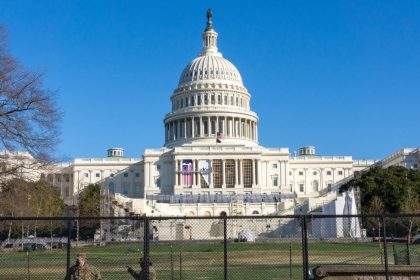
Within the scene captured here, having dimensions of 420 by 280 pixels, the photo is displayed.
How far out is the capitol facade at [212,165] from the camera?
Result: 12594 centimetres

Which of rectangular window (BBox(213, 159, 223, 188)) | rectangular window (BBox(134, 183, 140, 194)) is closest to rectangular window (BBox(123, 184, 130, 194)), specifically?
rectangular window (BBox(134, 183, 140, 194))

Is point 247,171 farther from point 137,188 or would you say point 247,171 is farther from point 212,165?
point 137,188

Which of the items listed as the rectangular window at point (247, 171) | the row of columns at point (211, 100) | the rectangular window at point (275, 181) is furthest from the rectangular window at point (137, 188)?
the rectangular window at point (275, 181)

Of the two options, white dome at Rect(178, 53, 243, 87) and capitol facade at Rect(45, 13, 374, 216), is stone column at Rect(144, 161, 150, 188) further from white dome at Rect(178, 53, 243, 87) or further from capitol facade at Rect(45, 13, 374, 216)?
white dome at Rect(178, 53, 243, 87)

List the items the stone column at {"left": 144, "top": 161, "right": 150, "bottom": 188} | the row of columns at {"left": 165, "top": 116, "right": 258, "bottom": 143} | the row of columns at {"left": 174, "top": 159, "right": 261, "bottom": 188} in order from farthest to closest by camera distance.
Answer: the row of columns at {"left": 165, "top": 116, "right": 258, "bottom": 143} < the stone column at {"left": 144, "top": 161, "right": 150, "bottom": 188} < the row of columns at {"left": 174, "top": 159, "right": 261, "bottom": 188}

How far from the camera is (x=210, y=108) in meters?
151

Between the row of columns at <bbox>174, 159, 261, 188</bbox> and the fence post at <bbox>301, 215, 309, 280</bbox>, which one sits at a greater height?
the row of columns at <bbox>174, 159, 261, 188</bbox>

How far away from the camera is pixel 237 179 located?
13525 cm

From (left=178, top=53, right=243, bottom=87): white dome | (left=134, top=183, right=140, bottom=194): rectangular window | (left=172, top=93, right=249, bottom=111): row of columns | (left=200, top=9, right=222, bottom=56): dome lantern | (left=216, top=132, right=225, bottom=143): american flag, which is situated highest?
(left=200, top=9, right=222, bottom=56): dome lantern

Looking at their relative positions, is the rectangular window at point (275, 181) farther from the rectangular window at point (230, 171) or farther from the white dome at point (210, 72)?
the white dome at point (210, 72)

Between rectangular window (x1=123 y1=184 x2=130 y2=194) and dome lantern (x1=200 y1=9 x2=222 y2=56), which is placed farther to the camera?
dome lantern (x1=200 y1=9 x2=222 y2=56)

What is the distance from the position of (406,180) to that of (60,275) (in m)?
86.1

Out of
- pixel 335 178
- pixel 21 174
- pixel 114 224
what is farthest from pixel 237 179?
pixel 21 174

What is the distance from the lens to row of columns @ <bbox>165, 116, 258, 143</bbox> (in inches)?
5945
